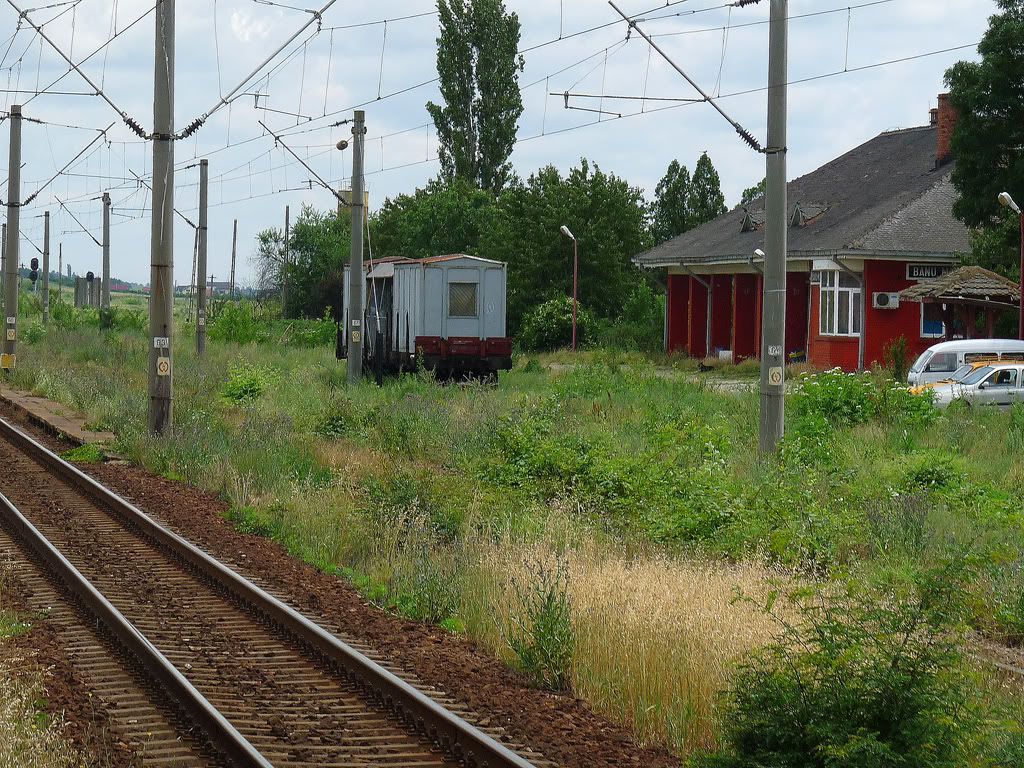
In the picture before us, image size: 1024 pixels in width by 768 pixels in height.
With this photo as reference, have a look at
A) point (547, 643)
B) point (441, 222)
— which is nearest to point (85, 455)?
point (547, 643)

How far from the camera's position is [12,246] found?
123 ft

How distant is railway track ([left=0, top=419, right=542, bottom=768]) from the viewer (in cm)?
723

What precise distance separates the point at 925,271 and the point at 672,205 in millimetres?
26890

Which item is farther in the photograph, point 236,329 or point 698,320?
point 236,329

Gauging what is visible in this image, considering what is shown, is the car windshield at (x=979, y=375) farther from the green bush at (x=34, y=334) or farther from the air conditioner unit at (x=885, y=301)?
the green bush at (x=34, y=334)

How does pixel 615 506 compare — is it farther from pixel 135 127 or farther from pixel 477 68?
pixel 477 68

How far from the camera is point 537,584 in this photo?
970 centimetres

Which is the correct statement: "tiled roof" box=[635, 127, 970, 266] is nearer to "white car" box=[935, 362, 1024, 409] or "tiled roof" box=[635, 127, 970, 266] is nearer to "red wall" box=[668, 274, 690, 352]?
"red wall" box=[668, 274, 690, 352]

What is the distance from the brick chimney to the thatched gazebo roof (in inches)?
280

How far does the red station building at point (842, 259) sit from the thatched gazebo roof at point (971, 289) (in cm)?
255

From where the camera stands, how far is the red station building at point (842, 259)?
38156 mm

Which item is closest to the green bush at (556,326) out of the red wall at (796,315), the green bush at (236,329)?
the red wall at (796,315)

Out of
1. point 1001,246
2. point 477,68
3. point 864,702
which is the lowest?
point 864,702

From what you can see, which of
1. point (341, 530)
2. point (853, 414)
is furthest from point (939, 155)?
point (341, 530)
